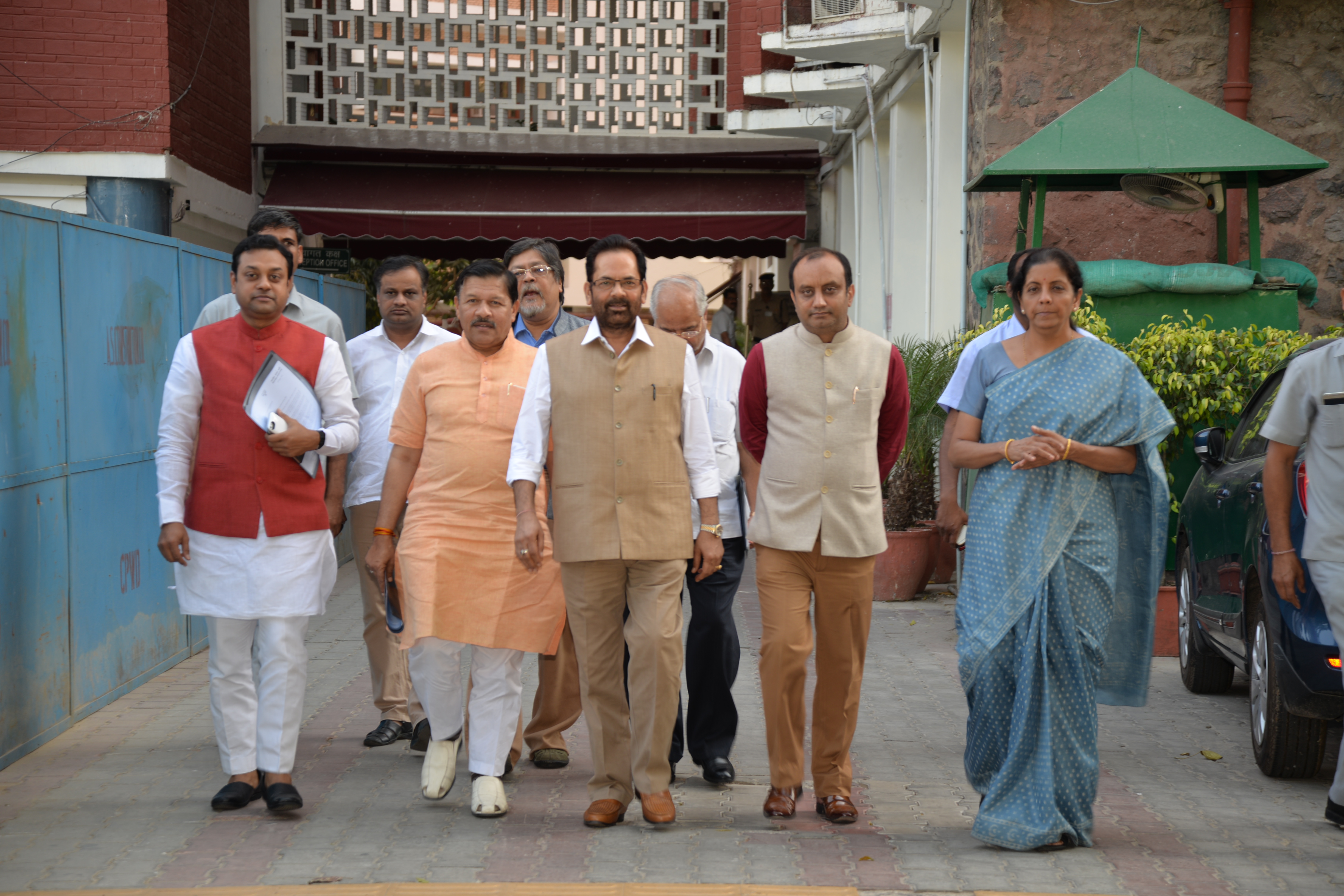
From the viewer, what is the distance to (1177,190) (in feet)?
28.8

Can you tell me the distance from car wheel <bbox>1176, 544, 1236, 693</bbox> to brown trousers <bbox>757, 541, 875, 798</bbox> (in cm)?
285

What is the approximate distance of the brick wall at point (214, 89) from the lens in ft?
41.7

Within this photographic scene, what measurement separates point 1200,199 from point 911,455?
8.16ft

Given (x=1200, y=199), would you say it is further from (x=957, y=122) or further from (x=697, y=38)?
(x=697, y=38)

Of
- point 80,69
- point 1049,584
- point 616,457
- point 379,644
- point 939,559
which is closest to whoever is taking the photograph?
point 1049,584

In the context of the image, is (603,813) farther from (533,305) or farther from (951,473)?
(533,305)

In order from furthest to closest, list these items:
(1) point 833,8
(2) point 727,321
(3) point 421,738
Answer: (2) point 727,321 → (1) point 833,8 → (3) point 421,738

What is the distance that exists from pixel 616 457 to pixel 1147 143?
5081 millimetres

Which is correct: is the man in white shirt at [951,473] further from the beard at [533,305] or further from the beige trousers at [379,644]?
the beige trousers at [379,644]

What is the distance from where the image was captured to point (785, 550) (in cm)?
470

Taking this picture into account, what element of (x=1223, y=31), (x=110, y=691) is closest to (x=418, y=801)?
(x=110, y=691)

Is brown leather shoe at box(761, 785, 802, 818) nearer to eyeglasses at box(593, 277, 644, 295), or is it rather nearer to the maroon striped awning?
eyeglasses at box(593, 277, 644, 295)

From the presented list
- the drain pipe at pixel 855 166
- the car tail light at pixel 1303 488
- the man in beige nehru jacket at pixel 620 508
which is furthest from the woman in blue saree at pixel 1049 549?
the drain pipe at pixel 855 166

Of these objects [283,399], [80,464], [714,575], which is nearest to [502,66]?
[80,464]
